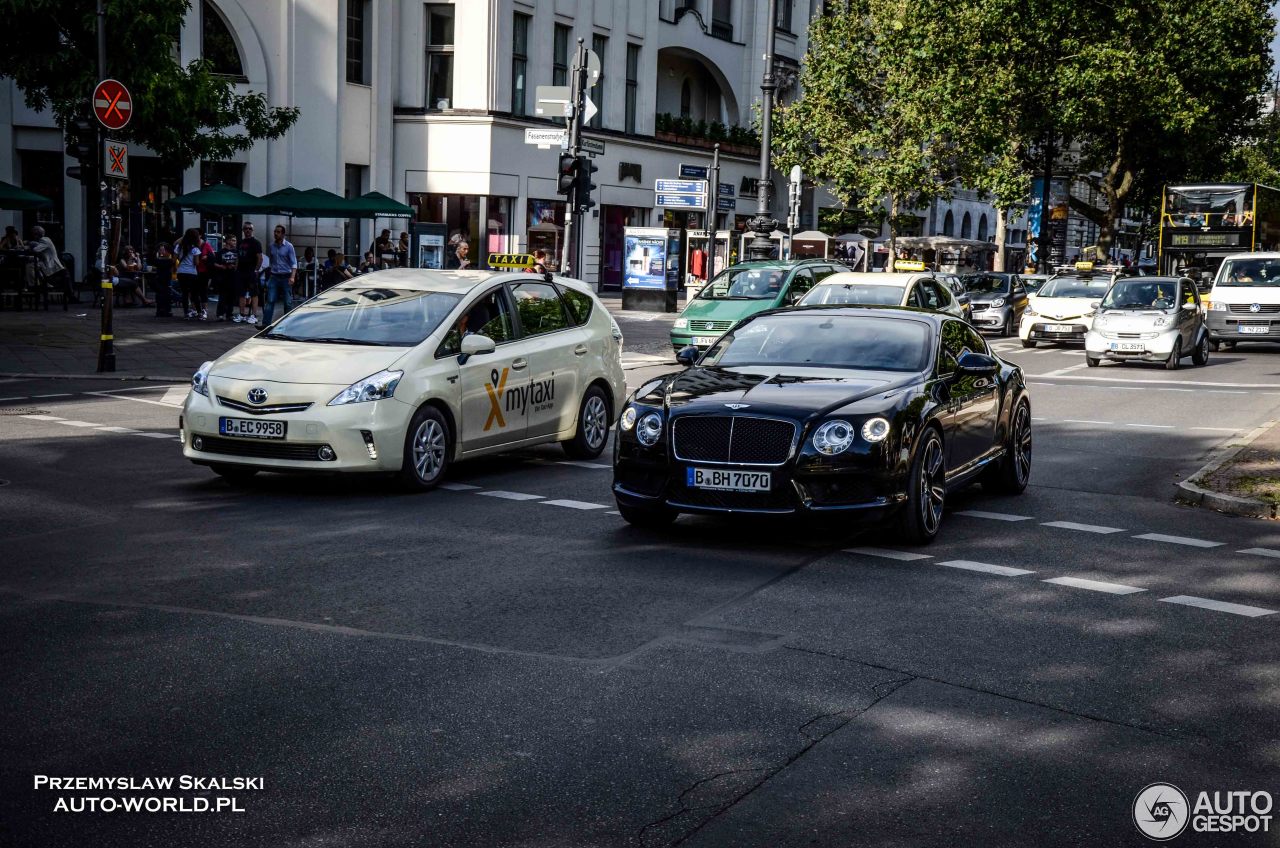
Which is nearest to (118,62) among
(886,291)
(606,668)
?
(886,291)

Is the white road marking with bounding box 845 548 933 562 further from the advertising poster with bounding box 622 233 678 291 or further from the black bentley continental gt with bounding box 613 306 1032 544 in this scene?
the advertising poster with bounding box 622 233 678 291

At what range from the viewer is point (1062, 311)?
105 ft

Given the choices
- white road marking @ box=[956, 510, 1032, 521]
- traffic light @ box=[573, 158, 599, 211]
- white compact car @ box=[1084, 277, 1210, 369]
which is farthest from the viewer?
white compact car @ box=[1084, 277, 1210, 369]

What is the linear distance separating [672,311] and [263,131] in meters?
10.6

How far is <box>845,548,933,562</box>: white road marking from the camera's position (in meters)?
8.74

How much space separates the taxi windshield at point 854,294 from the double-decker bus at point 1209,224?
20575 mm

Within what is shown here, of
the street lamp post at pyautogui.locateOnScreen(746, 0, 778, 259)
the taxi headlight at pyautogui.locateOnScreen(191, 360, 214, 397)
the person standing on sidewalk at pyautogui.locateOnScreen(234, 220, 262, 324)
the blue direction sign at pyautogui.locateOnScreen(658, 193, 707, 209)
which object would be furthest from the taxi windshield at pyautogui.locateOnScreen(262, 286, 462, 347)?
the street lamp post at pyautogui.locateOnScreen(746, 0, 778, 259)

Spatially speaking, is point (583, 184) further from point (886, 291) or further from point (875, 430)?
point (875, 430)

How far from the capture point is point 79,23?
21.8 m

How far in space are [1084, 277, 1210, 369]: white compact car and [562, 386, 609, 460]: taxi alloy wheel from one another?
51.5ft

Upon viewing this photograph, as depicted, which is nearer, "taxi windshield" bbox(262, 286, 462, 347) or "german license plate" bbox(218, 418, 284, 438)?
"german license plate" bbox(218, 418, 284, 438)

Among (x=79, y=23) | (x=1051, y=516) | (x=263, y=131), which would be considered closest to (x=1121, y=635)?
(x=1051, y=516)

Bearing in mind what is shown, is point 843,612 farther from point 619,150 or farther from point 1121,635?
point 619,150

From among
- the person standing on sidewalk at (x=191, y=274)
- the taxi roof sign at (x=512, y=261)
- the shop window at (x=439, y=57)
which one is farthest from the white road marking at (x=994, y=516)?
the shop window at (x=439, y=57)
